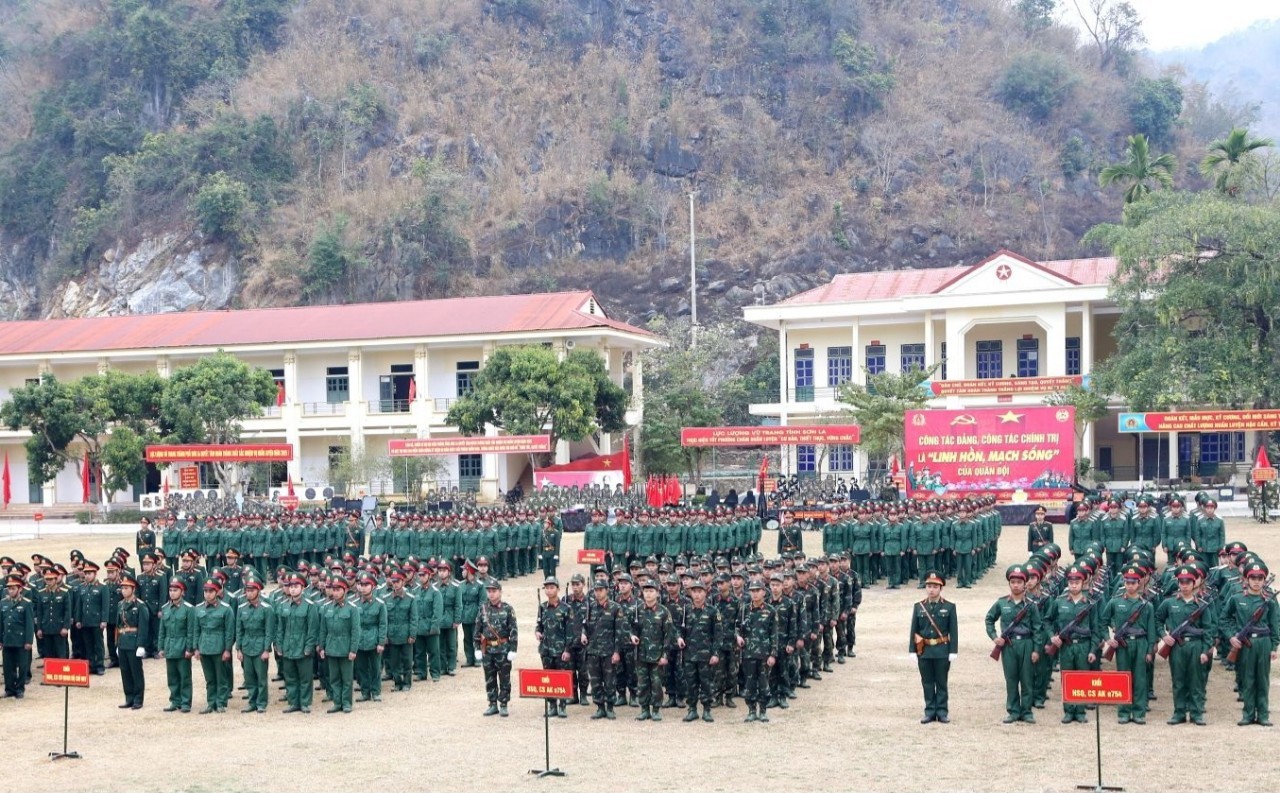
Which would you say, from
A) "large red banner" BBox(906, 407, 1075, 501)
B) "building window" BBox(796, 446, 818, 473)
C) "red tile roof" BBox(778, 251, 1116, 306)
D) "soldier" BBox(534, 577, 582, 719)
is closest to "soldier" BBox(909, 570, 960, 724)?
"soldier" BBox(534, 577, 582, 719)

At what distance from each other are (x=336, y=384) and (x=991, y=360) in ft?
62.1

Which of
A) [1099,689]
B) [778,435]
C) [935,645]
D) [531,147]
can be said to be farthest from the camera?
[531,147]

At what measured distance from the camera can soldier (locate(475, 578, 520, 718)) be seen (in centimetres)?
1227

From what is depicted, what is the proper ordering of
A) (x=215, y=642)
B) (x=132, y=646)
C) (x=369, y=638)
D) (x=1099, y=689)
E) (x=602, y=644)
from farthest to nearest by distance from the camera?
(x=132, y=646), (x=369, y=638), (x=215, y=642), (x=602, y=644), (x=1099, y=689)

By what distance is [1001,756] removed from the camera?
1040 centimetres

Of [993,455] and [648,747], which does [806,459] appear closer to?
[993,455]

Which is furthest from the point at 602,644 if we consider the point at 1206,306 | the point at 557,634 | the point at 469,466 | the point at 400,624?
the point at 469,466

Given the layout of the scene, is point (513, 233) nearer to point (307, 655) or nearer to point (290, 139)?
point (290, 139)

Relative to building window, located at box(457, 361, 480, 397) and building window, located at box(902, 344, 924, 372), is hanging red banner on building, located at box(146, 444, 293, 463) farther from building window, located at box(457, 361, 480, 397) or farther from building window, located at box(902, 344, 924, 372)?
building window, located at box(902, 344, 924, 372)

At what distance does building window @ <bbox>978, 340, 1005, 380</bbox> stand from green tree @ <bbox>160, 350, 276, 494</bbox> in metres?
19.7

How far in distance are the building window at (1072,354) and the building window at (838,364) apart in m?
6.01

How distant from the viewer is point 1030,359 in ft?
131

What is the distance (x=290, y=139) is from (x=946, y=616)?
57.2 meters

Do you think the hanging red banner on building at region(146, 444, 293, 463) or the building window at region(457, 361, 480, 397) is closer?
the hanging red banner on building at region(146, 444, 293, 463)
